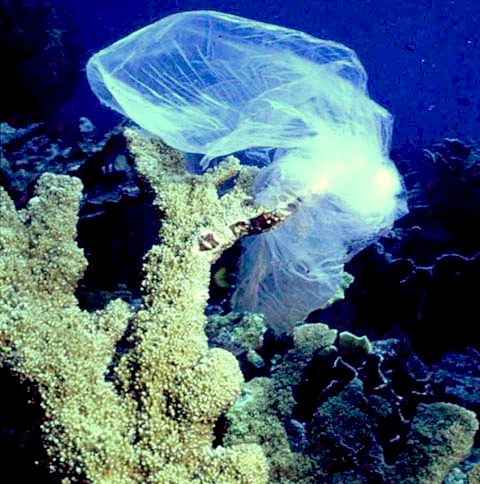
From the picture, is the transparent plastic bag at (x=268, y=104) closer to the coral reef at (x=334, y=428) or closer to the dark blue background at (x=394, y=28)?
the coral reef at (x=334, y=428)

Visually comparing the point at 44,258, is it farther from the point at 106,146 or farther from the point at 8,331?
the point at 106,146

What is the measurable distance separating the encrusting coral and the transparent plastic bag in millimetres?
364

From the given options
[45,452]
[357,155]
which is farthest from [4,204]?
[357,155]

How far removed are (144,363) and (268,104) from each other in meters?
1.54

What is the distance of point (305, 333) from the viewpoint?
308 cm

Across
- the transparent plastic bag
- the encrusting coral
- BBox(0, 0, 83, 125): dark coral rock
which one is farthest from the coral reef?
BBox(0, 0, 83, 125): dark coral rock

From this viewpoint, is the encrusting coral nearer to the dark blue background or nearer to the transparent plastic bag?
the transparent plastic bag

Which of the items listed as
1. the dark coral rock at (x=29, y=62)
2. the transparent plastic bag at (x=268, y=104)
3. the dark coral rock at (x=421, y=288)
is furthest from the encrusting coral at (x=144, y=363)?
the dark coral rock at (x=29, y=62)

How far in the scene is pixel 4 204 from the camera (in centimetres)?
314

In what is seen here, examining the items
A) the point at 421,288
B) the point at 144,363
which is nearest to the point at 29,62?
the point at 421,288

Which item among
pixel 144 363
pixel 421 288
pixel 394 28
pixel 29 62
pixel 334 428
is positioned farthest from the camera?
pixel 394 28

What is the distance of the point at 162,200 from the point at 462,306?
328 cm

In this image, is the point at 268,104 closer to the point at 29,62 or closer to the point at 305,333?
the point at 305,333

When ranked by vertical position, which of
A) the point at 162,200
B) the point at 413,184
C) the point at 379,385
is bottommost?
the point at 413,184
